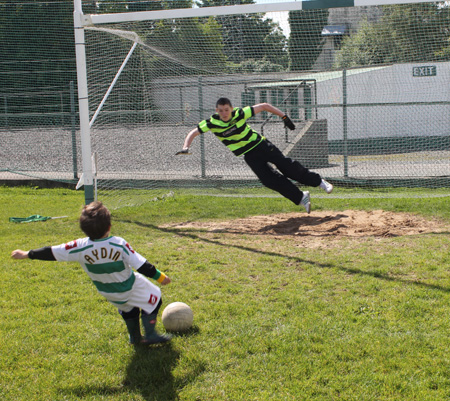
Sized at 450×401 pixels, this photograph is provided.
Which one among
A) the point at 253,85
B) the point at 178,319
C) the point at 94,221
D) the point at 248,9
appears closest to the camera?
the point at 94,221

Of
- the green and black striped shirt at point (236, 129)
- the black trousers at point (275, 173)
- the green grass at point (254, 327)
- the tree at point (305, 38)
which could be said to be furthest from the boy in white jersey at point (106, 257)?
the tree at point (305, 38)

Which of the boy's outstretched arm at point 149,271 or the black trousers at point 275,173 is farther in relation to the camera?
the black trousers at point 275,173

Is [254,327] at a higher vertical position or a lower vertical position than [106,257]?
lower

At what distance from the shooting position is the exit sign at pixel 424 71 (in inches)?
453

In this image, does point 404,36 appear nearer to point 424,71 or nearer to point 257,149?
point 424,71

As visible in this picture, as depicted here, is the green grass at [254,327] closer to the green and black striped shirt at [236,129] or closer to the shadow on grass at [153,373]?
the shadow on grass at [153,373]

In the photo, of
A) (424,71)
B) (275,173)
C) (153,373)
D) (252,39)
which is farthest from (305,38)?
(153,373)

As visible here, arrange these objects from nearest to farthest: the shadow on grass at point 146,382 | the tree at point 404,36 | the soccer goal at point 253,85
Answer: the shadow on grass at point 146,382
the soccer goal at point 253,85
the tree at point 404,36

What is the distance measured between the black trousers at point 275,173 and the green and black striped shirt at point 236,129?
13cm

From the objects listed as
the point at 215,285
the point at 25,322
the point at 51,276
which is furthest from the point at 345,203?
the point at 25,322

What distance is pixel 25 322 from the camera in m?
4.19

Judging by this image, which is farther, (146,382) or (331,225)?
(331,225)

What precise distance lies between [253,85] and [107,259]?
26.6 feet

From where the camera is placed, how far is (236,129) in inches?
292
